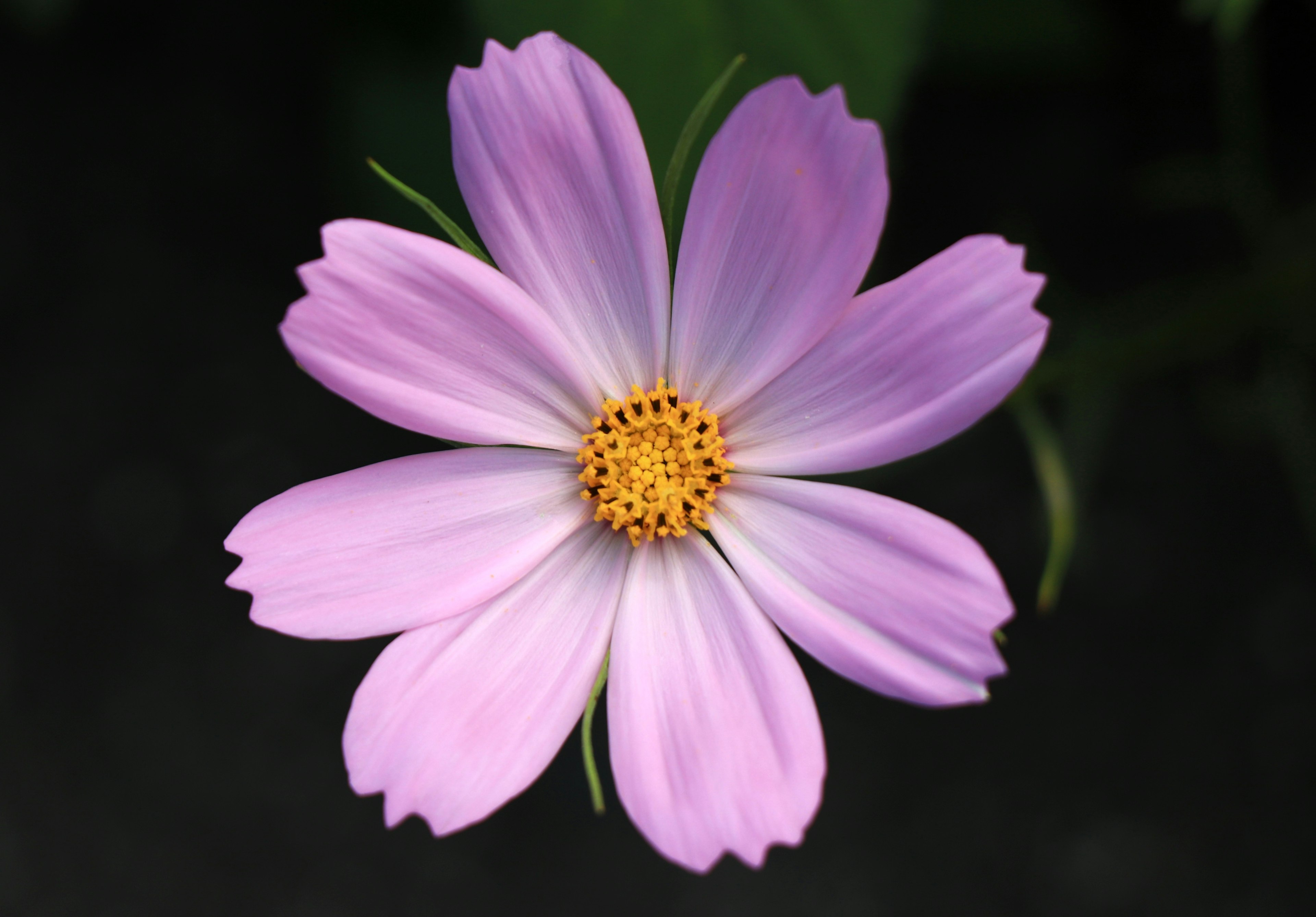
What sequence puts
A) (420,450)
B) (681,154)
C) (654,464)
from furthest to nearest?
(420,450) → (654,464) → (681,154)

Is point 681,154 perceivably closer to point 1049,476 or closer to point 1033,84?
point 1049,476

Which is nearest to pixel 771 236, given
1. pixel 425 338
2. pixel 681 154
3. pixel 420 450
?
pixel 681 154

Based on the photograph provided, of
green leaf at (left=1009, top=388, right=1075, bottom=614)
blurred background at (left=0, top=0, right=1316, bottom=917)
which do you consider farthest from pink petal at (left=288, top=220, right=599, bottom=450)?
blurred background at (left=0, top=0, right=1316, bottom=917)

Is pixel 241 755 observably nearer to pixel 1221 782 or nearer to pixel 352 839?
pixel 352 839

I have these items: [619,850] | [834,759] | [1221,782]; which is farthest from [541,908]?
[1221,782]

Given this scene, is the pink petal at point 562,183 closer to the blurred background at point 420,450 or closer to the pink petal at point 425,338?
the pink petal at point 425,338

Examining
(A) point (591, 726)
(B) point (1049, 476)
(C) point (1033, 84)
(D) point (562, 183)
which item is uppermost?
(C) point (1033, 84)

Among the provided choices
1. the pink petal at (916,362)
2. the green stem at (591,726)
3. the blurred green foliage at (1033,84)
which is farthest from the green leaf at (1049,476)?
the green stem at (591,726)
